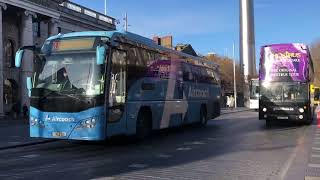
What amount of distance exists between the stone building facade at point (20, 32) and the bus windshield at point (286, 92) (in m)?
24.7

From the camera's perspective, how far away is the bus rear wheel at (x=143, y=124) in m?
18.3

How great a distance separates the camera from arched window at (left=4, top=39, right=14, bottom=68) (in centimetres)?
4809

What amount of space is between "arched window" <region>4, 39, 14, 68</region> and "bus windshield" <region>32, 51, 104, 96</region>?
109 ft

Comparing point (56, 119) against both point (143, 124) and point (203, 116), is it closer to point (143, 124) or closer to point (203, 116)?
point (143, 124)

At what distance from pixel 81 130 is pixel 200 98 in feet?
37.1

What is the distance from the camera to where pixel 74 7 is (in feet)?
183

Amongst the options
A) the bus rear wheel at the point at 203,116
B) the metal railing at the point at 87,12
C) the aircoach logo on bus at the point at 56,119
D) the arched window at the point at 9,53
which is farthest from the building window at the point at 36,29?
the aircoach logo on bus at the point at 56,119

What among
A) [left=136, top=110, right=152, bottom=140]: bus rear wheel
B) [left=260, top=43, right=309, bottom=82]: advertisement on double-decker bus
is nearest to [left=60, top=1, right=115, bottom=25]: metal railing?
[left=260, top=43, right=309, bottom=82]: advertisement on double-decker bus

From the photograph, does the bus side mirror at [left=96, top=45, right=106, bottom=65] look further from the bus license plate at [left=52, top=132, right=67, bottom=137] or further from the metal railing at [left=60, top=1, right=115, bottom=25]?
the metal railing at [left=60, top=1, right=115, bottom=25]

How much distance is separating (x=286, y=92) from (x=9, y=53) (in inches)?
1184

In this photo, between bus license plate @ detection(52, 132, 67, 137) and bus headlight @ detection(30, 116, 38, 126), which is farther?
bus headlight @ detection(30, 116, 38, 126)

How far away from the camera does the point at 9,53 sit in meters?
49.1

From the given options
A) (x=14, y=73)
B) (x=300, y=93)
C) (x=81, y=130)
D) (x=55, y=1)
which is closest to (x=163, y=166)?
(x=81, y=130)

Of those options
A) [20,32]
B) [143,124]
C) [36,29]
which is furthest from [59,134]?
[36,29]
